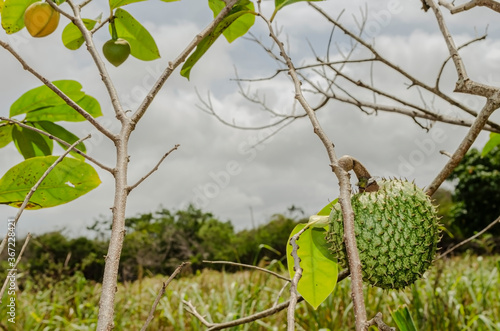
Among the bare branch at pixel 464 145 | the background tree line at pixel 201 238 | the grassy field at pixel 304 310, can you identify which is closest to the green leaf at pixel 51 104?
the bare branch at pixel 464 145

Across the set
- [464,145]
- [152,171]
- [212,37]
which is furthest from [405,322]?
[212,37]

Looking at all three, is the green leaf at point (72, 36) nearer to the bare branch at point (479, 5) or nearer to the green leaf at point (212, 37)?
the green leaf at point (212, 37)

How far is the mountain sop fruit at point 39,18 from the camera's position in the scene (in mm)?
840

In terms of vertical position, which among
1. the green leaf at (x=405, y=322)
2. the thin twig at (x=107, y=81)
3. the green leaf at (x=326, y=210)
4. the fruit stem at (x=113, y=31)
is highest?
the fruit stem at (x=113, y=31)

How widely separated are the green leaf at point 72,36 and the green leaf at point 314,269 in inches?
23.4

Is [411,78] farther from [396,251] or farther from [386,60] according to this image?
[396,251]

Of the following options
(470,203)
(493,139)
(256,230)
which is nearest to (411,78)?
(493,139)

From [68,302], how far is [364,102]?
4.73 m

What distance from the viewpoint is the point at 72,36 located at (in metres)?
1.00

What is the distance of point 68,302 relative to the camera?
5.48 metres

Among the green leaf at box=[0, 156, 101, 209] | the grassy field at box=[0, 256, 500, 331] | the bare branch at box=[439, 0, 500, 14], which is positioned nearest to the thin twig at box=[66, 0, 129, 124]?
the green leaf at box=[0, 156, 101, 209]

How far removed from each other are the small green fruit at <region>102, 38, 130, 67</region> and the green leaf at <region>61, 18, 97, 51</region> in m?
0.08

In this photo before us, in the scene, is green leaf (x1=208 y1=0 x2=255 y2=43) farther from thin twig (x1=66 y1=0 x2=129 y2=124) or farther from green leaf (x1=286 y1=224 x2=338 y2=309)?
green leaf (x1=286 y1=224 x2=338 y2=309)

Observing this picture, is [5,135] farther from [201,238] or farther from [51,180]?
[201,238]
